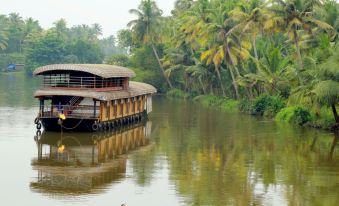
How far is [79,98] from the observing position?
39.3 meters

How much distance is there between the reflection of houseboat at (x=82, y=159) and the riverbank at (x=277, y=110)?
1035 cm

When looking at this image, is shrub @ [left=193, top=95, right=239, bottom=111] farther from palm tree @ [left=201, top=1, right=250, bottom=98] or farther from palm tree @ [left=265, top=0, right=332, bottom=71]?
palm tree @ [left=265, top=0, right=332, bottom=71]

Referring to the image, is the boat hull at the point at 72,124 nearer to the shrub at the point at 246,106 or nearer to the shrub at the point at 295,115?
the shrub at the point at 295,115

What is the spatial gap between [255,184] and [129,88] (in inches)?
824

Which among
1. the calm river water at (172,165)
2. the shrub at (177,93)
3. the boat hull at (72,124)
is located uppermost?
the shrub at (177,93)

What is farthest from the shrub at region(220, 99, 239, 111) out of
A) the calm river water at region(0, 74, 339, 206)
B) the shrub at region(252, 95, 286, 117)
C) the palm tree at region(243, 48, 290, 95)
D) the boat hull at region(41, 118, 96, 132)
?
the boat hull at region(41, 118, 96, 132)

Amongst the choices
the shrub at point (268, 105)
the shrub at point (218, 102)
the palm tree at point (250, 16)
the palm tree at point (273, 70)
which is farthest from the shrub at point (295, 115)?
the shrub at point (218, 102)

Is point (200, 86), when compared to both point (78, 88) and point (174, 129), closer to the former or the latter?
point (174, 129)

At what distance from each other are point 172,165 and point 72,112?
11.5 meters

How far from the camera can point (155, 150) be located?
34.2 metres

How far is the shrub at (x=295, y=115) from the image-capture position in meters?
44.8

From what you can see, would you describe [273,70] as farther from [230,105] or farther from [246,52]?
[230,105]

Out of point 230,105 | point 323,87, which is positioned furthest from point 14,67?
point 323,87

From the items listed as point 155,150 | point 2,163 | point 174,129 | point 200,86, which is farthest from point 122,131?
point 200,86
